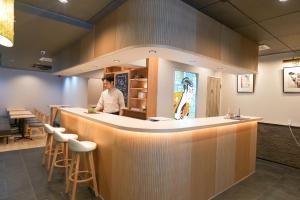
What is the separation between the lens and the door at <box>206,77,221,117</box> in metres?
5.52

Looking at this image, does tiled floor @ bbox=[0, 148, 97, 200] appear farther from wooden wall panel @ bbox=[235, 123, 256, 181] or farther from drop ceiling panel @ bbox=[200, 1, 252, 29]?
drop ceiling panel @ bbox=[200, 1, 252, 29]

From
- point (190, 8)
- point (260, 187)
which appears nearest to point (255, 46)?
point (190, 8)

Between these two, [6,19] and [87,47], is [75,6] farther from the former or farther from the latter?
[6,19]

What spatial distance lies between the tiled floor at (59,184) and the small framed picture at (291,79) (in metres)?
1.76

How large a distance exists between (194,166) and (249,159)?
181cm

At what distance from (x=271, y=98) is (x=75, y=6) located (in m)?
4.69

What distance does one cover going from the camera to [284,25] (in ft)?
9.84

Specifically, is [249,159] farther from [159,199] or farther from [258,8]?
[258,8]

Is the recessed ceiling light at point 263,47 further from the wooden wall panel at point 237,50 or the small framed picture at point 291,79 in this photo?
the small framed picture at point 291,79

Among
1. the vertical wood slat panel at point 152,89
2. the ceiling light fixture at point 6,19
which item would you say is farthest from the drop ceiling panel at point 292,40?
the ceiling light fixture at point 6,19

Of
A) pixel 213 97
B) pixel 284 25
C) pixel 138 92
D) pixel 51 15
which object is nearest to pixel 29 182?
pixel 51 15

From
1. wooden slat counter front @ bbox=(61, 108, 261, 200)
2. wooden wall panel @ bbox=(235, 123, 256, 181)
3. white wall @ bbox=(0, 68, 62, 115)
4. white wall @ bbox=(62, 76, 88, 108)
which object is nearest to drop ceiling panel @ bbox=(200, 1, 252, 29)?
wooden slat counter front @ bbox=(61, 108, 261, 200)

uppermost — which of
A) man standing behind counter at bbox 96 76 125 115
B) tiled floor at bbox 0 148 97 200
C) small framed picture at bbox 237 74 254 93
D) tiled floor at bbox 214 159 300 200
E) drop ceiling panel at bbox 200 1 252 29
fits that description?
drop ceiling panel at bbox 200 1 252 29

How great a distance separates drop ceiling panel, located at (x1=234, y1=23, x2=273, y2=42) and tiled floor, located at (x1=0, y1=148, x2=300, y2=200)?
8.63 feet
